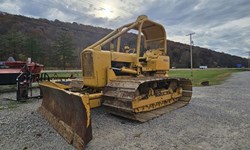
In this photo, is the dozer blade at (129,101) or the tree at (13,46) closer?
the dozer blade at (129,101)

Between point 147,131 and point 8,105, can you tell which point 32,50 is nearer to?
point 8,105

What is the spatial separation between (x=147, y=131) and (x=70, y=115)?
1677 mm

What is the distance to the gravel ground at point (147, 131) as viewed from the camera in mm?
3697

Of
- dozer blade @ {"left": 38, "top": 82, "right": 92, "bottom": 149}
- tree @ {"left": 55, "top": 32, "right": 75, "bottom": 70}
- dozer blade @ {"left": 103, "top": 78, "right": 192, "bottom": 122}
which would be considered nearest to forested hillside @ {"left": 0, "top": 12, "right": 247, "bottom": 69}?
tree @ {"left": 55, "top": 32, "right": 75, "bottom": 70}

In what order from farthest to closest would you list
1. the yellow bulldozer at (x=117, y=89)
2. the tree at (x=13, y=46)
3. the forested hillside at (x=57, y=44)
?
the forested hillside at (x=57, y=44) < the tree at (x=13, y=46) < the yellow bulldozer at (x=117, y=89)

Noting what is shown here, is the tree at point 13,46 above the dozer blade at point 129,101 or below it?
above

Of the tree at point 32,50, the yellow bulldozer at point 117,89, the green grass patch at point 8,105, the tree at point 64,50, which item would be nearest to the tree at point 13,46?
the tree at point 32,50

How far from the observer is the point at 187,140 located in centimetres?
389

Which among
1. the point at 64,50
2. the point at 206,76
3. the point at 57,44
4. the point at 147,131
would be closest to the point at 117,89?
the point at 147,131

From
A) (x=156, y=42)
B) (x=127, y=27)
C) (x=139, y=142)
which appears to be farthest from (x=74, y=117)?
(x=156, y=42)

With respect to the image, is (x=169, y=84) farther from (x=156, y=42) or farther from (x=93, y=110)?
(x=93, y=110)

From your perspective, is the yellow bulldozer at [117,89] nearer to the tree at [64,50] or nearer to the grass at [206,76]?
the grass at [206,76]

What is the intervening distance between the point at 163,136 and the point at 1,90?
1039 centimetres

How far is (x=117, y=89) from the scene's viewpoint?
504 centimetres
